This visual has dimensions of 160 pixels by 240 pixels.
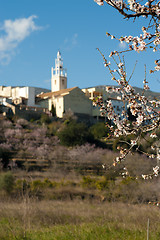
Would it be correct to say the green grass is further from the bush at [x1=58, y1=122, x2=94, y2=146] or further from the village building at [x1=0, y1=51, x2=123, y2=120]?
the village building at [x1=0, y1=51, x2=123, y2=120]

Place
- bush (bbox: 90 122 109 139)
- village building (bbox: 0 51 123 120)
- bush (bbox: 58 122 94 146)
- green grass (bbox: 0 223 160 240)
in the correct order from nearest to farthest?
green grass (bbox: 0 223 160 240), bush (bbox: 58 122 94 146), bush (bbox: 90 122 109 139), village building (bbox: 0 51 123 120)

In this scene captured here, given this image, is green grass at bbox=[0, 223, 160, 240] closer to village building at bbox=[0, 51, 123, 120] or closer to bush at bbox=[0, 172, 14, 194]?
bush at bbox=[0, 172, 14, 194]

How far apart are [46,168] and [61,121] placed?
17.2m

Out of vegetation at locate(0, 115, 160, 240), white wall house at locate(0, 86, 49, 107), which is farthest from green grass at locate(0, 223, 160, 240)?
white wall house at locate(0, 86, 49, 107)

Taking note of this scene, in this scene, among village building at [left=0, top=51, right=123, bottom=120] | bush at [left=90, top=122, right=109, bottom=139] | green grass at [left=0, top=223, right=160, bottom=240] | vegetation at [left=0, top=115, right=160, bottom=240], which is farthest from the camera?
village building at [left=0, top=51, right=123, bottom=120]

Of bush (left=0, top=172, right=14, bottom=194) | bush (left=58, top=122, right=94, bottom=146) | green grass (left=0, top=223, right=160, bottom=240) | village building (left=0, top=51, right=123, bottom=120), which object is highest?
village building (left=0, top=51, right=123, bottom=120)

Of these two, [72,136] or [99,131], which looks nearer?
[72,136]

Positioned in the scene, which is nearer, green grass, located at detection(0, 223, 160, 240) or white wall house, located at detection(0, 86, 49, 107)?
green grass, located at detection(0, 223, 160, 240)

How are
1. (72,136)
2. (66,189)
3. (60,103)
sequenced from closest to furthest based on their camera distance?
1. (66,189)
2. (72,136)
3. (60,103)

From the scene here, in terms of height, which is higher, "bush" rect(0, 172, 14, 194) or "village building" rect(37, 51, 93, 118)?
"village building" rect(37, 51, 93, 118)

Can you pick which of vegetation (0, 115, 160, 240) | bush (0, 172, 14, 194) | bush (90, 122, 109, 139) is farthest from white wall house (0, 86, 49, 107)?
bush (0, 172, 14, 194)

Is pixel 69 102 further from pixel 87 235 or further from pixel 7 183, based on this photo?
pixel 87 235

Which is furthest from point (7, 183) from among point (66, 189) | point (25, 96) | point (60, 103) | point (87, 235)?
point (25, 96)

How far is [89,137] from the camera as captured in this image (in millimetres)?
39406
